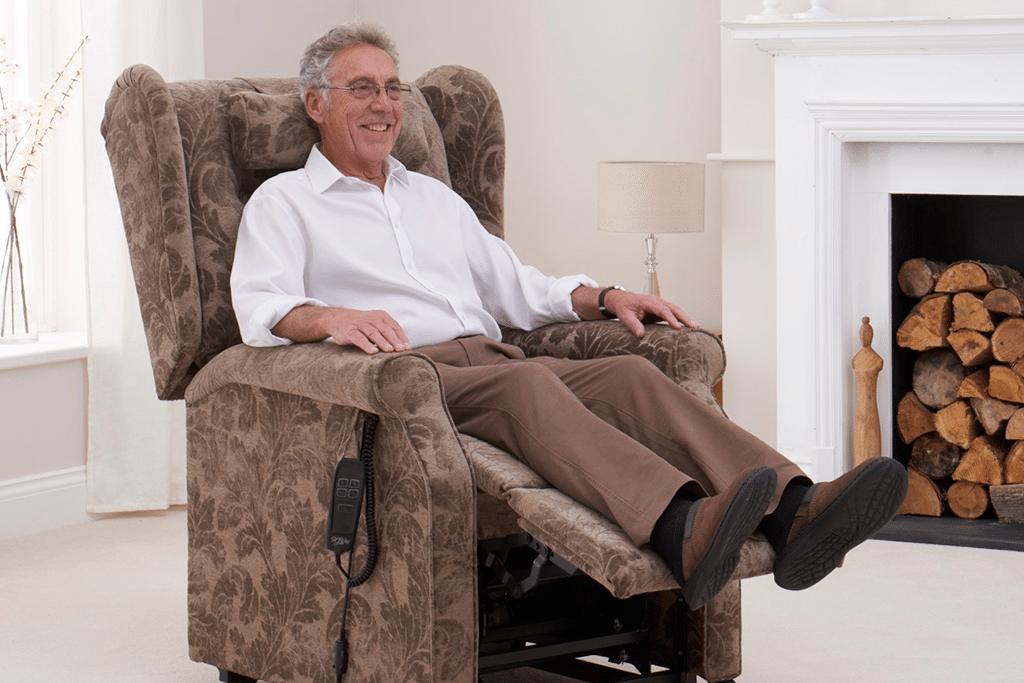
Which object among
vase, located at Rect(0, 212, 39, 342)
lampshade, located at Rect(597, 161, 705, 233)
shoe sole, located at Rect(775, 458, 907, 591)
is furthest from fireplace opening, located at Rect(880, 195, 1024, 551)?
vase, located at Rect(0, 212, 39, 342)

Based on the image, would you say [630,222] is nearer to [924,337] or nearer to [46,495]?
[924,337]

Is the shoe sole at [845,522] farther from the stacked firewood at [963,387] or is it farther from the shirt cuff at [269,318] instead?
the stacked firewood at [963,387]

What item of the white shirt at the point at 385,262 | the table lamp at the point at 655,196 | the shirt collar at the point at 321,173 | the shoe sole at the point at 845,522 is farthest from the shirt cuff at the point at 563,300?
the table lamp at the point at 655,196

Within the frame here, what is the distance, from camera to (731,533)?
1878 mm

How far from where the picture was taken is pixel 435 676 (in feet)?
6.76

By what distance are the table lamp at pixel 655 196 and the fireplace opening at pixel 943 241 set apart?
0.58m

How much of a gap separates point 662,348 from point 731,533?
72cm

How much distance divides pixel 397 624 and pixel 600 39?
2950 mm

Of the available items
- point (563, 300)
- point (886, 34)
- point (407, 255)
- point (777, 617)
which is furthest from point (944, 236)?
point (407, 255)

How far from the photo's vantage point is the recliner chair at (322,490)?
6.77ft

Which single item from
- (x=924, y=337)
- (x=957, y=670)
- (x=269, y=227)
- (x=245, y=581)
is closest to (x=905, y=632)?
(x=957, y=670)

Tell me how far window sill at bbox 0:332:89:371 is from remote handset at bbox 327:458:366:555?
172 cm

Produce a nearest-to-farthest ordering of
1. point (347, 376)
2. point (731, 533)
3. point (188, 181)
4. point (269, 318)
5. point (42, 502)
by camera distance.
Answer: point (731, 533), point (347, 376), point (269, 318), point (188, 181), point (42, 502)

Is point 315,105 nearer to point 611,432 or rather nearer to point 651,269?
point 611,432
